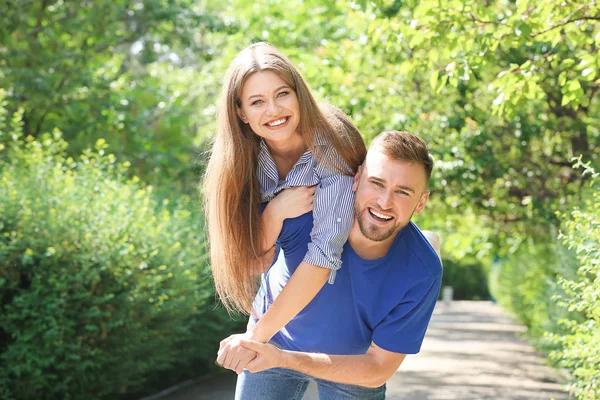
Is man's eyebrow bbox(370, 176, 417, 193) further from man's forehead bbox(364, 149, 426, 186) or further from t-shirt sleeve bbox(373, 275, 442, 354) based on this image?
t-shirt sleeve bbox(373, 275, 442, 354)

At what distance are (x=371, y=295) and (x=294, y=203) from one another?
1.64 ft

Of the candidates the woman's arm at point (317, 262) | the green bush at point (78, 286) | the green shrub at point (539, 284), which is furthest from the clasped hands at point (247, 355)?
the green shrub at point (539, 284)

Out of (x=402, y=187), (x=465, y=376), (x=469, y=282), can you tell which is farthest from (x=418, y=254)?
(x=469, y=282)

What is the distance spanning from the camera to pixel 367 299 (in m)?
3.68

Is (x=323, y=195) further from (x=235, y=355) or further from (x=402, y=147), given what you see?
(x=235, y=355)

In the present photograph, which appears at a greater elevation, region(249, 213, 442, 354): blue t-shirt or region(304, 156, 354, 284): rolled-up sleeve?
region(304, 156, 354, 284): rolled-up sleeve

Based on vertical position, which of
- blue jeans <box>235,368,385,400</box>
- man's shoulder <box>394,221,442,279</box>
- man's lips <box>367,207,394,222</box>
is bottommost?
blue jeans <box>235,368,385,400</box>

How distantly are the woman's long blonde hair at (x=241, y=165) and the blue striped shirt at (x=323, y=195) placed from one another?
1.5 inches

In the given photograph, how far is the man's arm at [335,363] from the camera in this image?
320cm

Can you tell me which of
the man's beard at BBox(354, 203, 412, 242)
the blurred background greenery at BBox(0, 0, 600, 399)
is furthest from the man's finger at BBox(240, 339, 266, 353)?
the blurred background greenery at BBox(0, 0, 600, 399)

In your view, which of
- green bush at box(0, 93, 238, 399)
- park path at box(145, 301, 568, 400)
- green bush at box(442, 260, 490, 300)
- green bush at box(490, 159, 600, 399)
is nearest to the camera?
green bush at box(490, 159, 600, 399)

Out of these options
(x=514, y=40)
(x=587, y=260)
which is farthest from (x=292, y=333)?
(x=514, y=40)

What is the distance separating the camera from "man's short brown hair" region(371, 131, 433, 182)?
353cm

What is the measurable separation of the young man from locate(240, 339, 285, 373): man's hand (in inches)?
3.0
